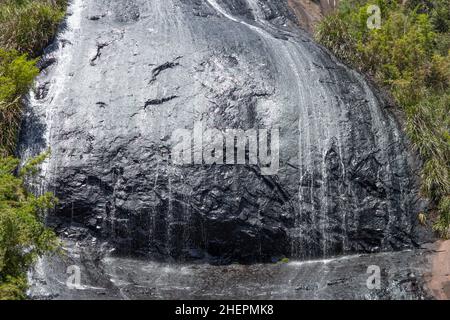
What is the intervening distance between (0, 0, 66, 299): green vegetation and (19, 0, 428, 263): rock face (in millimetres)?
386

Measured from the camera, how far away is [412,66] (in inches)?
528

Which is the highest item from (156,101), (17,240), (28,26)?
(28,26)

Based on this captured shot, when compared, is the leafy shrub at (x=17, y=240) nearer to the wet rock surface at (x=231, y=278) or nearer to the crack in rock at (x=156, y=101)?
the wet rock surface at (x=231, y=278)

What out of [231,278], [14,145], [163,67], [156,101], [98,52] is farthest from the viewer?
[98,52]

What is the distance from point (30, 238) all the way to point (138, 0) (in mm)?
6873

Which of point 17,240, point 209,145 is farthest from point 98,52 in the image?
point 17,240

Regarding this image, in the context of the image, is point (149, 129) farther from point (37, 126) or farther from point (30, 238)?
point (30, 238)

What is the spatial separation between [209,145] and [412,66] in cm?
519

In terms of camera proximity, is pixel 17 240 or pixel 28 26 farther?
pixel 28 26

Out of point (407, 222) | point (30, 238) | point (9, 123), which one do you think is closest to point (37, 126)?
point (9, 123)

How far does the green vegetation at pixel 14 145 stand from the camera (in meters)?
8.27

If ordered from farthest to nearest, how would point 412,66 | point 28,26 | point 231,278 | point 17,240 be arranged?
1. point 412,66
2. point 28,26
3. point 231,278
4. point 17,240

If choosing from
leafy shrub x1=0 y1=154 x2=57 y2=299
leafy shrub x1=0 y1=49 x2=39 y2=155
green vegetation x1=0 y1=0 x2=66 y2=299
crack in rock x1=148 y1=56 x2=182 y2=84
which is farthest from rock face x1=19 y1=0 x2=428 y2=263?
leafy shrub x1=0 y1=154 x2=57 y2=299

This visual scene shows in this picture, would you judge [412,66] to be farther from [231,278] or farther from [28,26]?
[28,26]
